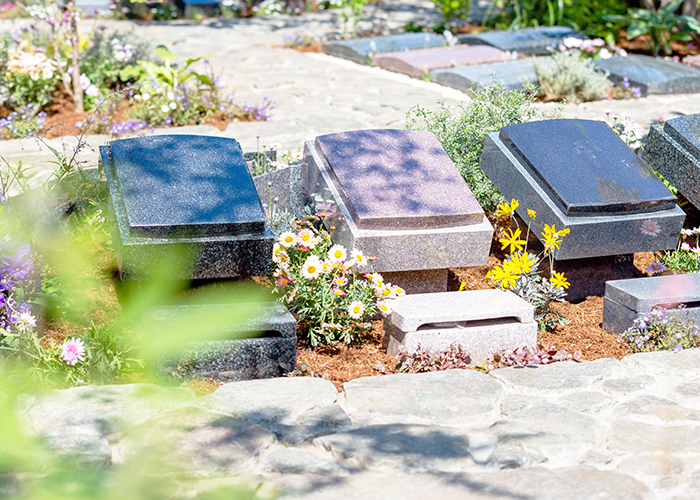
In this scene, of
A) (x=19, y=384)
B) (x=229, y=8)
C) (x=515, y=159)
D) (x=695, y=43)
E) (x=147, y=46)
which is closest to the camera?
(x=19, y=384)

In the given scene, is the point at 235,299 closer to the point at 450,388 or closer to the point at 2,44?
the point at 450,388

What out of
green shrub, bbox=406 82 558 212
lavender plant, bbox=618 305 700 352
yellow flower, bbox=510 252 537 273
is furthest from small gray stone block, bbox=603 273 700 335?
green shrub, bbox=406 82 558 212

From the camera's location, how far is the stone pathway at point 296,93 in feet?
20.7

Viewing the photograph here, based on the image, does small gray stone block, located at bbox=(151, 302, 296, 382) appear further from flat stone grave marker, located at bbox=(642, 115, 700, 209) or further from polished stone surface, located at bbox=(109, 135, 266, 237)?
Result: flat stone grave marker, located at bbox=(642, 115, 700, 209)

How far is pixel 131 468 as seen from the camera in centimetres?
247

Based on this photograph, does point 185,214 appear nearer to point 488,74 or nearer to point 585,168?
point 585,168

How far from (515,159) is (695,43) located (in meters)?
8.52

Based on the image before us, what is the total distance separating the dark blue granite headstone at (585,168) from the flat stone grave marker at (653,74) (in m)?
4.23

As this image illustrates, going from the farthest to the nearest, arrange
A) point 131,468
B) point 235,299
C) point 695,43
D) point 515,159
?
point 695,43, point 515,159, point 235,299, point 131,468

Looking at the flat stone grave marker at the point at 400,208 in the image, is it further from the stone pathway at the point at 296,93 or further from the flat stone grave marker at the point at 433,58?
the flat stone grave marker at the point at 433,58

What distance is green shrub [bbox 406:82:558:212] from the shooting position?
491cm

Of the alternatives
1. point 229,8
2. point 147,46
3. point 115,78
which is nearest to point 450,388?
point 115,78

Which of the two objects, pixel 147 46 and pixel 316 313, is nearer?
pixel 316 313

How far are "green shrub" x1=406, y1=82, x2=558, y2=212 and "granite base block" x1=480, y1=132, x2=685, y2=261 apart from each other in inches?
20.9
